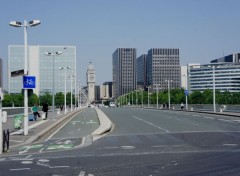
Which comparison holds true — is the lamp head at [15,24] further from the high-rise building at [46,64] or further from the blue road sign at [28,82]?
the high-rise building at [46,64]

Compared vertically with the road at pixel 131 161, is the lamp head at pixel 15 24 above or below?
above

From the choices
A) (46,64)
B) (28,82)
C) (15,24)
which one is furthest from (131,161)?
(46,64)

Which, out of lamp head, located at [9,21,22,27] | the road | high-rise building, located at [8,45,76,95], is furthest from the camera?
high-rise building, located at [8,45,76,95]

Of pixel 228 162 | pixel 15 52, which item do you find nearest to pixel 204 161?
pixel 228 162

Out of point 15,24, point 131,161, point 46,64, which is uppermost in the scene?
point 46,64

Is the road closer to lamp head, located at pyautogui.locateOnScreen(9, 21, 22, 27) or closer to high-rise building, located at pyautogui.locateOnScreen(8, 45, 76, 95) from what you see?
lamp head, located at pyautogui.locateOnScreen(9, 21, 22, 27)

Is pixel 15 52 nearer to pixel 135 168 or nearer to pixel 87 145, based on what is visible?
pixel 87 145

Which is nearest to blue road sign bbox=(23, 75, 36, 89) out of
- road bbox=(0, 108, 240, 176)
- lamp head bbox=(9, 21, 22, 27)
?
lamp head bbox=(9, 21, 22, 27)

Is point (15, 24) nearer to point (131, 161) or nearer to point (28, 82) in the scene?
point (28, 82)

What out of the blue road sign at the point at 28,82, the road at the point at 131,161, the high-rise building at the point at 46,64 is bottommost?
the road at the point at 131,161

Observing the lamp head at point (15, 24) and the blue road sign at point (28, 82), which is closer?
the blue road sign at point (28, 82)

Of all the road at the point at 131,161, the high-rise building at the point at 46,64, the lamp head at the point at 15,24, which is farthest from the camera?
the high-rise building at the point at 46,64

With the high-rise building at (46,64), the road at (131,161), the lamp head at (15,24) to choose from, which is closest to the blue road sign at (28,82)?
the lamp head at (15,24)

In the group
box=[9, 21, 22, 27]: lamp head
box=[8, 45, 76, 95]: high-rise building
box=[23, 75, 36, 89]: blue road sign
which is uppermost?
box=[8, 45, 76, 95]: high-rise building
